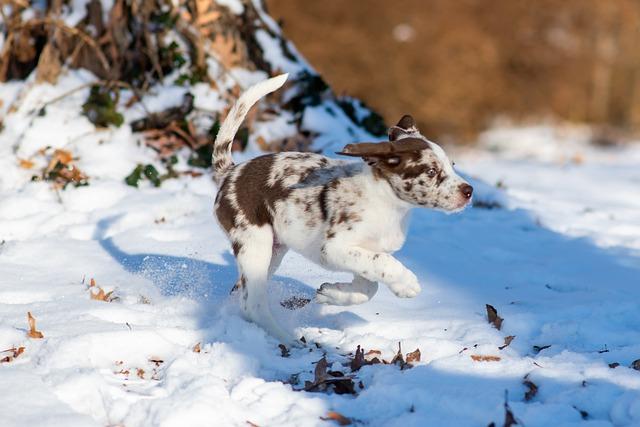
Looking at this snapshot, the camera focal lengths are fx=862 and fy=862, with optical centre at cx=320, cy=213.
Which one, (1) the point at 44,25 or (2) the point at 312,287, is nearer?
(2) the point at 312,287

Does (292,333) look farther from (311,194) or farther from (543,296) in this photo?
(543,296)

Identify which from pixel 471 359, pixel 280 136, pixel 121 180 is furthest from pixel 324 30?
pixel 471 359

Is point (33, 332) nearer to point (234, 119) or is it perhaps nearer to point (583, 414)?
point (234, 119)

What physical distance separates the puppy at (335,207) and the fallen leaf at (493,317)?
2.07ft

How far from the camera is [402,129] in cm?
465

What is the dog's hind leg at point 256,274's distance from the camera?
4.44m

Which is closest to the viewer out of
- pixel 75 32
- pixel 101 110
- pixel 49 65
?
pixel 101 110

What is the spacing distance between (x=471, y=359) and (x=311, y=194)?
1222 millimetres

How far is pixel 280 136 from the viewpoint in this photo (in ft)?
26.1

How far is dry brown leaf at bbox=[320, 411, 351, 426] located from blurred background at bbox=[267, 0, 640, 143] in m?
14.9

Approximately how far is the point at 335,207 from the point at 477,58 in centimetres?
1675

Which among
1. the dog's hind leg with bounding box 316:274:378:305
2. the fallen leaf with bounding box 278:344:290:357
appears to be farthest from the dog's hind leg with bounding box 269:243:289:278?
the fallen leaf with bounding box 278:344:290:357

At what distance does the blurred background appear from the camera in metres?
18.9

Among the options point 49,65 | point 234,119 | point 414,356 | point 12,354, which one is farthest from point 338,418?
point 49,65
